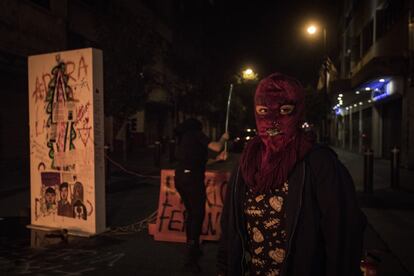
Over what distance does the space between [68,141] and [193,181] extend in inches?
104

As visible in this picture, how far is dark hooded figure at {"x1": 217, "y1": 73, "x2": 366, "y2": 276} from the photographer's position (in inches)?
78.4

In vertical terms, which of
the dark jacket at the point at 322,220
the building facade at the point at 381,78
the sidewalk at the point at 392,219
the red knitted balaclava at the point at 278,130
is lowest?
the sidewalk at the point at 392,219

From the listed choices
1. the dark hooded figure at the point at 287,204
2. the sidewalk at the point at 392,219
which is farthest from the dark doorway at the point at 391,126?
the dark hooded figure at the point at 287,204

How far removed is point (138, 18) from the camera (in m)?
15.3

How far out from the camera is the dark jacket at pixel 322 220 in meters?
1.98

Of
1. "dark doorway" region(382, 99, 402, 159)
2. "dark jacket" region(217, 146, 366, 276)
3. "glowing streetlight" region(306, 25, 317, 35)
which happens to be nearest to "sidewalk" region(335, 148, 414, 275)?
"dark jacket" region(217, 146, 366, 276)

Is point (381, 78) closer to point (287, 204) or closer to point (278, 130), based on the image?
point (278, 130)

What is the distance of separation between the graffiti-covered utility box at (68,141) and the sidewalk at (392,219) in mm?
4222

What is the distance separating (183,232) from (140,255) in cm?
88

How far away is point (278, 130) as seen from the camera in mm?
2146

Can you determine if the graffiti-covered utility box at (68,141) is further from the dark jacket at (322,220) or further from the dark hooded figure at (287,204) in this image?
the dark jacket at (322,220)

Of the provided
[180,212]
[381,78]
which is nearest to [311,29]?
[381,78]

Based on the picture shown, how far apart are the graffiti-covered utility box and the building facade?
530 inches

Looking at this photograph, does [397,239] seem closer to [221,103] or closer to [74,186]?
[74,186]
